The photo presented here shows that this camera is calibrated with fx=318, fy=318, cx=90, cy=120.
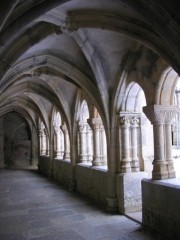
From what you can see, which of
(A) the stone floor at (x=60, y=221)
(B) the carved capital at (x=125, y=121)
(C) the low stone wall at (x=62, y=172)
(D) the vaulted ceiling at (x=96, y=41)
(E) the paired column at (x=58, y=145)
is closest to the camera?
(D) the vaulted ceiling at (x=96, y=41)

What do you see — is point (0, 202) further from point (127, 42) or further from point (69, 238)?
point (127, 42)

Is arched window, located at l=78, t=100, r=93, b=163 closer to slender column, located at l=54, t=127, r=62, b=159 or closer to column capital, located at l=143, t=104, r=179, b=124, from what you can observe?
slender column, located at l=54, t=127, r=62, b=159

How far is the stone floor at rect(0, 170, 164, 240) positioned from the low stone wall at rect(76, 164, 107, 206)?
0.26 m

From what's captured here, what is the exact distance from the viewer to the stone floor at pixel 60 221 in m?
4.91

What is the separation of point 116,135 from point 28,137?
13.7 meters

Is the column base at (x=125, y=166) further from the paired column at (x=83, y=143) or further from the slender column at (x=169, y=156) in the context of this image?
the paired column at (x=83, y=143)

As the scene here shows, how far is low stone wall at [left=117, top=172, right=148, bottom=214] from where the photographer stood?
6117 millimetres

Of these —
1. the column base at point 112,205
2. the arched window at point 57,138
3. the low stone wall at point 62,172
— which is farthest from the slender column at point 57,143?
the column base at point 112,205

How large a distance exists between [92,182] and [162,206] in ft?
10.6

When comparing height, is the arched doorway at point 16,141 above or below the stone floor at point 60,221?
above

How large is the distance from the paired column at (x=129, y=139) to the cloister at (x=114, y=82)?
0.02 meters

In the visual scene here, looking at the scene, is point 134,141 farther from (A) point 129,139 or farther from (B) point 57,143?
(B) point 57,143

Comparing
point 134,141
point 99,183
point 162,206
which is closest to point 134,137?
point 134,141

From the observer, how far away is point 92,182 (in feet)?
25.7
